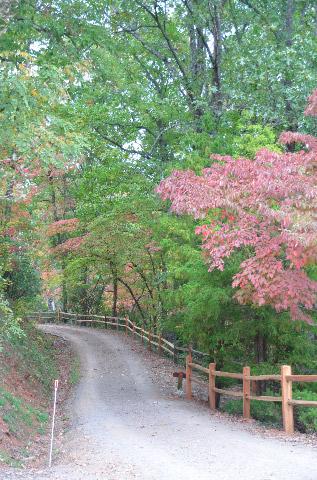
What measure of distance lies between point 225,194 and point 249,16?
8.88 meters

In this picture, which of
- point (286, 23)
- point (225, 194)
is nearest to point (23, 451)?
point (225, 194)

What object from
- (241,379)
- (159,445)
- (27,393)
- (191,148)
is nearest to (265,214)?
(159,445)

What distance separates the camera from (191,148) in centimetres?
1452

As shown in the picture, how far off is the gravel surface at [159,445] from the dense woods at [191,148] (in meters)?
1.45

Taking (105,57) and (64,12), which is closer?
(64,12)

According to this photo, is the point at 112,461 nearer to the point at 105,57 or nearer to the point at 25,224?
the point at 105,57

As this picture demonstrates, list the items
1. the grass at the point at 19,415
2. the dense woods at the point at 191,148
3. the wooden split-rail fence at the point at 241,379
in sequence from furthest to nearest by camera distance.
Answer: the grass at the point at 19,415
the wooden split-rail fence at the point at 241,379
the dense woods at the point at 191,148

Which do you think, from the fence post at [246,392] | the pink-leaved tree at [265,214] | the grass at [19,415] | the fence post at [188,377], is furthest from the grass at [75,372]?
the pink-leaved tree at [265,214]

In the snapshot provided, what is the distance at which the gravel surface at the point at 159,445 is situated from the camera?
6.67m

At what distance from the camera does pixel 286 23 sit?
14484 millimetres

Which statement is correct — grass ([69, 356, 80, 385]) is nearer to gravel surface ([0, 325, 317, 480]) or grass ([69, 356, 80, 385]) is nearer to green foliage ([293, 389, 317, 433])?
gravel surface ([0, 325, 317, 480])

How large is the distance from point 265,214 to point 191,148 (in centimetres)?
678

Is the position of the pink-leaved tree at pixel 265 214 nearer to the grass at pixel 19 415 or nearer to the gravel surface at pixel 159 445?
the gravel surface at pixel 159 445

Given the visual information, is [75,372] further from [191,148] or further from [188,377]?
[191,148]
